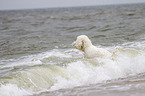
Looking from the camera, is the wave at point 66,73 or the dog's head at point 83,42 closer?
the wave at point 66,73

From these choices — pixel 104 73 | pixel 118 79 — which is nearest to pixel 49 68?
pixel 104 73

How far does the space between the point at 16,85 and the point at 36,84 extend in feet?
1.69

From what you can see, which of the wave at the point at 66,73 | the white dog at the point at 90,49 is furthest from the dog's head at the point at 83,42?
the wave at the point at 66,73

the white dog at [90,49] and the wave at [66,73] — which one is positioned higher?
the white dog at [90,49]

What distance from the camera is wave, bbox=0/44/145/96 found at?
5.09 metres

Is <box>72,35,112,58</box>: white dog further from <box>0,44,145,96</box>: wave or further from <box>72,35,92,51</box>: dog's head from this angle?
<box>0,44,145,96</box>: wave

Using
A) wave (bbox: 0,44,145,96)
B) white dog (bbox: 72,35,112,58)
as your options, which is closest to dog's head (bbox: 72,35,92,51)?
white dog (bbox: 72,35,112,58)

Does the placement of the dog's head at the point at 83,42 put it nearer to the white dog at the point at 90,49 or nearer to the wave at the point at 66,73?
the white dog at the point at 90,49

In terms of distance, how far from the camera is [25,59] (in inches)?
311

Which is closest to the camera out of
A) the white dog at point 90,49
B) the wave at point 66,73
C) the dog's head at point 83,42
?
the wave at point 66,73

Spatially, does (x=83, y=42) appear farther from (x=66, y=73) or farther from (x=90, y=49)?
(x=66, y=73)

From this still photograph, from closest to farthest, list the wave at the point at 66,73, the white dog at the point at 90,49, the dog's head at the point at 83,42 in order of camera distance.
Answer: the wave at the point at 66,73
the white dog at the point at 90,49
the dog's head at the point at 83,42

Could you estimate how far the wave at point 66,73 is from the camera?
5094 mm

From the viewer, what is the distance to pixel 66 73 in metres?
5.80
